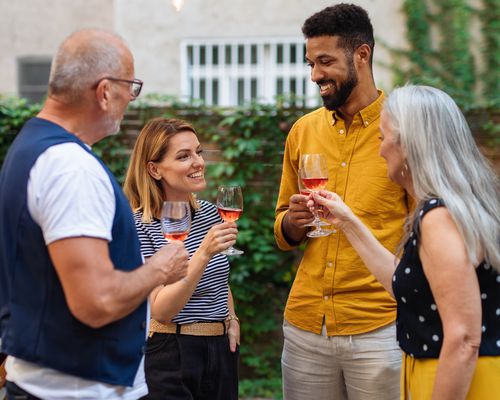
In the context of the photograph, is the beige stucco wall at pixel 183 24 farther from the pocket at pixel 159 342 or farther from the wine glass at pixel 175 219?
the wine glass at pixel 175 219

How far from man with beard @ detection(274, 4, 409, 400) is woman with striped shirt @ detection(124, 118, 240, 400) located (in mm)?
344

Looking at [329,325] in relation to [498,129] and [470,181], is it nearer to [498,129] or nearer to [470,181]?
[470,181]

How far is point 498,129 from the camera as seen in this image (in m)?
5.81

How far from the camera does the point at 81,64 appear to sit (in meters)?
2.25

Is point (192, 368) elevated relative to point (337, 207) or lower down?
lower down

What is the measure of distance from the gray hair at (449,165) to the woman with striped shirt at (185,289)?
887mm

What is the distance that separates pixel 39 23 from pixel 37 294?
9923mm

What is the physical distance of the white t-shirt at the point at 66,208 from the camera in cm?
211

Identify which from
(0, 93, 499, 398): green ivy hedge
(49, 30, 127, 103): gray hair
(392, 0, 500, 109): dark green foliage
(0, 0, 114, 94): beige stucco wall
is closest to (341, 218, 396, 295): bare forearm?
(49, 30, 127, 103): gray hair

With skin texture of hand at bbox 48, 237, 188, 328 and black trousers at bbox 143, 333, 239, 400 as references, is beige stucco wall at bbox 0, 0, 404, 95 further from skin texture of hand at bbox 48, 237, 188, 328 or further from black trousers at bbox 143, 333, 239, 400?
skin texture of hand at bbox 48, 237, 188, 328

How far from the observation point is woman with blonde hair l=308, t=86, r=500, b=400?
7.57ft

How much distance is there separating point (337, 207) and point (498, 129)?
10.6 feet

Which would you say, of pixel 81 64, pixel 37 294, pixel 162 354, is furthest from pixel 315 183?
pixel 37 294

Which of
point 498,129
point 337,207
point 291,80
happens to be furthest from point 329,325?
point 291,80
